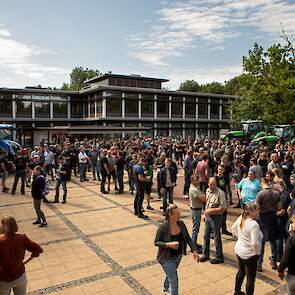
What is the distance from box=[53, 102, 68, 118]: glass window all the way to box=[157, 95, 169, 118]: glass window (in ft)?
Answer: 47.4

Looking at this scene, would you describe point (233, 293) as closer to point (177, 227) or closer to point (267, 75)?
point (177, 227)

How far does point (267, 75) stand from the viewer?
90.9ft

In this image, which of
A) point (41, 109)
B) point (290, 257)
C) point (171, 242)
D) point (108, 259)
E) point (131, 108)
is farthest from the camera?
point (131, 108)

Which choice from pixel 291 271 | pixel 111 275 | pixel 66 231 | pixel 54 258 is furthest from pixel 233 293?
pixel 66 231

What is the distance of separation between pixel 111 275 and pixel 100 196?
7151 mm

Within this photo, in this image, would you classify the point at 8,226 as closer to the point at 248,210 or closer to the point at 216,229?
the point at 248,210

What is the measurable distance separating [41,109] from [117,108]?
1125 cm

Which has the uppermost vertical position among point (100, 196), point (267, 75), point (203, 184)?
point (267, 75)

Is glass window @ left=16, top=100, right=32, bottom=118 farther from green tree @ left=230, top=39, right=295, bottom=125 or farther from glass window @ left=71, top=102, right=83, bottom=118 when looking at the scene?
green tree @ left=230, top=39, right=295, bottom=125

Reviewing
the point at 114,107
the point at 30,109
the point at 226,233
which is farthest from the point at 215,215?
the point at 30,109

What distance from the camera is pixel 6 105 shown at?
43.4 meters

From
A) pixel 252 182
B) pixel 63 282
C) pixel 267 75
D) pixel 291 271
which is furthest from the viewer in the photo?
pixel 267 75

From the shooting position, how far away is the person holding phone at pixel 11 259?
13.7ft

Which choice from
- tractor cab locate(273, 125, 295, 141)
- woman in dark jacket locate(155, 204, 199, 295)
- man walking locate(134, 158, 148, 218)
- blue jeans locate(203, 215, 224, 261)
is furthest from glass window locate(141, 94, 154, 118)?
woman in dark jacket locate(155, 204, 199, 295)
